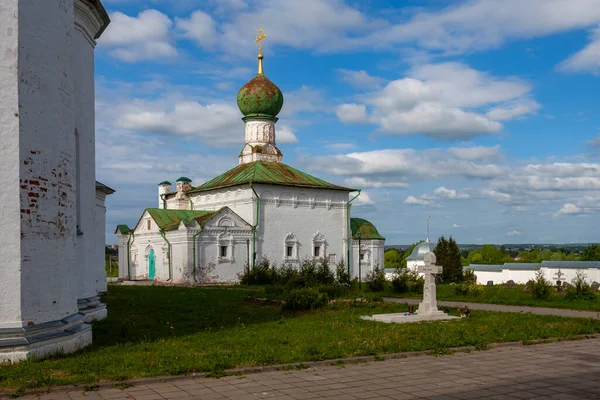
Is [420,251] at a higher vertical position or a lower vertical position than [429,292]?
lower

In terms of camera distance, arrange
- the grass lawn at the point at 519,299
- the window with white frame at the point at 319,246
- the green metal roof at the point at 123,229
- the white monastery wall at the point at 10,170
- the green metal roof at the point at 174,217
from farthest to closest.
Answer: the window with white frame at the point at 319,246, the green metal roof at the point at 123,229, the green metal roof at the point at 174,217, the grass lawn at the point at 519,299, the white monastery wall at the point at 10,170

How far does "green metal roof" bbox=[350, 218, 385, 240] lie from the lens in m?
35.9

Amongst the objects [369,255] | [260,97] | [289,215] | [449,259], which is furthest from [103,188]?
[449,259]

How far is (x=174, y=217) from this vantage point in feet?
101

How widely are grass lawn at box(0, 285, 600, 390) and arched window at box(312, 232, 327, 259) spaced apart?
723 inches

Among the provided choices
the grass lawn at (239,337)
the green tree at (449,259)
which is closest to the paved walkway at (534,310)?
the grass lawn at (239,337)

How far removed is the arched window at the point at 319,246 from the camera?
3338cm

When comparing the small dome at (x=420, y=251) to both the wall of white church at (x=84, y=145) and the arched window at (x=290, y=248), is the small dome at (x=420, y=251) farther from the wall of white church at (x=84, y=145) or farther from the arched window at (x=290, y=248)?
the wall of white church at (x=84, y=145)

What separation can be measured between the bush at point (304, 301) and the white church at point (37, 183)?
651 centimetres

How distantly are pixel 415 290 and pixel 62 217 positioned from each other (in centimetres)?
1597

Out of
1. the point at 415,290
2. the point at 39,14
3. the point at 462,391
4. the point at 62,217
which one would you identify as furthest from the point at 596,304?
the point at 39,14

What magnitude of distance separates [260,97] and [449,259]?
15612mm

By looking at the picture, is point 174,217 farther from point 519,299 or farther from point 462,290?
point 519,299

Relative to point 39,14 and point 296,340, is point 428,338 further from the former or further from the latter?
point 39,14
